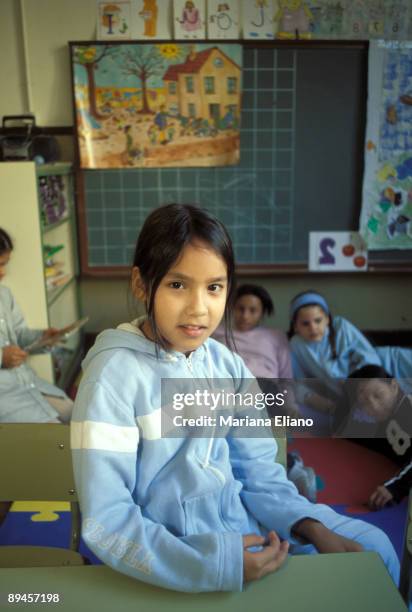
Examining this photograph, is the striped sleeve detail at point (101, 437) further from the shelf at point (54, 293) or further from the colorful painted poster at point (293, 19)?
the colorful painted poster at point (293, 19)

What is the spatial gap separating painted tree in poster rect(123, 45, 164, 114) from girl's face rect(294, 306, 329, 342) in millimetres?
1290

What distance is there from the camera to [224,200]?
107 inches

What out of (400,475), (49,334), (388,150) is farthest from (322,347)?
(49,334)

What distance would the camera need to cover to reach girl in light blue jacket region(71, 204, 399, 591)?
24.7 inches

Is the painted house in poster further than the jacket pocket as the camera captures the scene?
Yes

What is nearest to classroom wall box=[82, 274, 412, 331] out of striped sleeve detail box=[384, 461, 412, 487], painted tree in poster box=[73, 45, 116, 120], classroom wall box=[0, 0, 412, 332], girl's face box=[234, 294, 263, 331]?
classroom wall box=[0, 0, 412, 332]

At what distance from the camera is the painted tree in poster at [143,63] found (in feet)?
8.17

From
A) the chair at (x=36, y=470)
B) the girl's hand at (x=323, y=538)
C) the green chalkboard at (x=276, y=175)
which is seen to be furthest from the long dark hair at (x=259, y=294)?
the girl's hand at (x=323, y=538)

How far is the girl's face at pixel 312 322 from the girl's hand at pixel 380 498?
85 cm

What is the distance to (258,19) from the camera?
247cm

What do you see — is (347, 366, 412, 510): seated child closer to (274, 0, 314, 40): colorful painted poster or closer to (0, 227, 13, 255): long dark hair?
(0, 227, 13, 255): long dark hair

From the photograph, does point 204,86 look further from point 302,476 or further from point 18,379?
point 302,476

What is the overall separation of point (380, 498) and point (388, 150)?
1.71 metres

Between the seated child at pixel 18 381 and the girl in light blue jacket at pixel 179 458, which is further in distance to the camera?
the seated child at pixel 18 381
